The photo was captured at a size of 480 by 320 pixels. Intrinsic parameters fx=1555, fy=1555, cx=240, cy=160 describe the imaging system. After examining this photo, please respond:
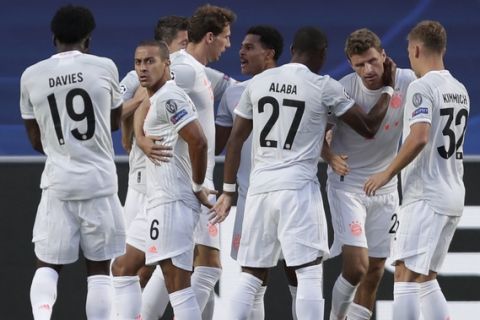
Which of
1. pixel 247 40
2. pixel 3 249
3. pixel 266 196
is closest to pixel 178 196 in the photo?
pixel 266 196

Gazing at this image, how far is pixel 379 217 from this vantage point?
8.77 meters

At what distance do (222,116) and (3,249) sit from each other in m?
1.64

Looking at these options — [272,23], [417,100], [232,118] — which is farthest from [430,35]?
[272,23]

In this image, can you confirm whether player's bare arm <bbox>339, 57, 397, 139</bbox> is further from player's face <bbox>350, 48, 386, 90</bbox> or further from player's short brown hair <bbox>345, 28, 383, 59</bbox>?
player's short brown hair <bbox>345, 28, 383, 59</bbox>

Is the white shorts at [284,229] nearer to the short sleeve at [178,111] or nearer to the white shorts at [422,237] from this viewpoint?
the white shorts at [422,237]

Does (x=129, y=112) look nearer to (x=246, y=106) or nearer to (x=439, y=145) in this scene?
(x=246, y=106)

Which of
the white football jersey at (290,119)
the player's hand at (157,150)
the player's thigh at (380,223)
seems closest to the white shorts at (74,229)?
the player's hand at (157,150)

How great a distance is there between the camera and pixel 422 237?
312 inches

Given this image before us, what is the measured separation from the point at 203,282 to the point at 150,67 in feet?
4.38

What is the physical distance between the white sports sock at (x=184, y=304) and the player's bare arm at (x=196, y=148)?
543mm

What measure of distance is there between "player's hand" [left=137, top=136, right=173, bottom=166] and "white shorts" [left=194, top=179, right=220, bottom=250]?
0.60 metres

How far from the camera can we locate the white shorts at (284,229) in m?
7.86

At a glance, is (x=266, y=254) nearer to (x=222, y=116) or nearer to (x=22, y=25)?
(x=222, y=116)

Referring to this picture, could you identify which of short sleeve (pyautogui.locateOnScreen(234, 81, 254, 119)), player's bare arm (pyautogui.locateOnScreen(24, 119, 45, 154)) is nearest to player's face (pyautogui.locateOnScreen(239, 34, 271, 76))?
short sleeve (pyautogui.locateOnScreen(234, 81, 254, 119))
